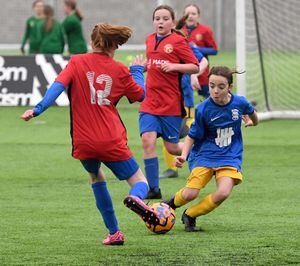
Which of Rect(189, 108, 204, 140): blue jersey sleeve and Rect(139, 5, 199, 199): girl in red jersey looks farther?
Rect(139, 5, 199, 199): girl in red jersey

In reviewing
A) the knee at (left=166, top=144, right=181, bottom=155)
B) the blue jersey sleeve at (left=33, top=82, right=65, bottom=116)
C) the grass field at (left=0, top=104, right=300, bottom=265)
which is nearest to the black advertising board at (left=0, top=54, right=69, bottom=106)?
the grass field at (left=0, top=104, right=300, bottom=265)

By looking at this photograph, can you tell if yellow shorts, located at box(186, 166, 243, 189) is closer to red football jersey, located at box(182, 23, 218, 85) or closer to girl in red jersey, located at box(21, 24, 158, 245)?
girl in red jersey, located at box(21, 24, 158, 245)

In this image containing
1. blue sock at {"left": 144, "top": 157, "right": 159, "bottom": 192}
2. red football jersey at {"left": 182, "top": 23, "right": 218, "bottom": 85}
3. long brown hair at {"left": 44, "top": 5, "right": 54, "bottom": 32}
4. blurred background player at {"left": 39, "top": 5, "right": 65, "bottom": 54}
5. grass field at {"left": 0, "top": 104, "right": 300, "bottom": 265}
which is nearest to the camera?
grass field at {"left": 0, "top": 104, "right": 300, "bottom": 265}

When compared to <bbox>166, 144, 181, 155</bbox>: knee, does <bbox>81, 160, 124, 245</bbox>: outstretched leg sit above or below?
above

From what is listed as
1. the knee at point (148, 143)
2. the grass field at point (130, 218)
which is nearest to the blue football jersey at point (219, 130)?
the grass field at point (130, 218)

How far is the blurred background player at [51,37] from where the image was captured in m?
24.1

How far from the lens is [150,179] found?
37.4 feet

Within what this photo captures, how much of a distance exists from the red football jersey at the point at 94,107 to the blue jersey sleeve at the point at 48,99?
0.06 meters

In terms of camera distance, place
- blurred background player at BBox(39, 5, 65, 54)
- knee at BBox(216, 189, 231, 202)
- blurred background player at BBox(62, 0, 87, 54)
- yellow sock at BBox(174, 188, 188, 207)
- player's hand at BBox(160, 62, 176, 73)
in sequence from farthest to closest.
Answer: blurred background player at BBox(39, 5, 65, 54), blurred background player at BBox(62, 0, 87, 54), player's hand at BBox(160, 62, 176, 73), yellow sock at BBox(174, 188, 188, 207), knee at BBox(216, 189, 231, 202)

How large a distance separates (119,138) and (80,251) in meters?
0.91

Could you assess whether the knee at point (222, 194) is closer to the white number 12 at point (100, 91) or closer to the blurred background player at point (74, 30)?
the white number 12 at point (100, 91)

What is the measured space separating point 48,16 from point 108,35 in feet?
53.1

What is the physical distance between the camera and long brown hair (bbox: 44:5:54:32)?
23750 millimetres

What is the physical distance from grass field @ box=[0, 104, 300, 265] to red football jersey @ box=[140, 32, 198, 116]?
3.11 feet
